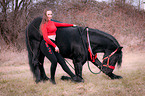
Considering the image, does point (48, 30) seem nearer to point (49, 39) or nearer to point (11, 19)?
point (49, 39)

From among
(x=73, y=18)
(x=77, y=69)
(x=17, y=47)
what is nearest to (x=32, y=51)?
(x=77, y=69)

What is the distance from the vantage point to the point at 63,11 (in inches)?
506

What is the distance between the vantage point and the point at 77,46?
410 cm

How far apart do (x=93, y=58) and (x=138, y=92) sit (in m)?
1.53

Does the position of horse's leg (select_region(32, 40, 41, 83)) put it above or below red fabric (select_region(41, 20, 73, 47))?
below

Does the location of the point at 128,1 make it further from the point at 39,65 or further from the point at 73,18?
the point at 39,65

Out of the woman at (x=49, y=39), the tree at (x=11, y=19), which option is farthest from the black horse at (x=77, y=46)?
the tree at (x=11, y=19)

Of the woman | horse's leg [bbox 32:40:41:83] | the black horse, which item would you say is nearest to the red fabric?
the woman

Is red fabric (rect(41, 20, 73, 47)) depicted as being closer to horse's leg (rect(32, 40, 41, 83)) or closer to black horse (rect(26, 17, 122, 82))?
black horse (rect(26, 17, 122, 82))

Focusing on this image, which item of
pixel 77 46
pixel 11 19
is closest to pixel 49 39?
pixel 77 46

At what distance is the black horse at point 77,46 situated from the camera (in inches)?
163

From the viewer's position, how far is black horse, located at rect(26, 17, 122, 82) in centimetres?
413

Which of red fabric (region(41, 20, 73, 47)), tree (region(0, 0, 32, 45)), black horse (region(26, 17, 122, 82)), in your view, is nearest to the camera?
red fabric (region(41, 20, 73, 47))

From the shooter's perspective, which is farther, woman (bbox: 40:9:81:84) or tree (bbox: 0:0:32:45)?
tree (bbox: 0:0:32:45)
